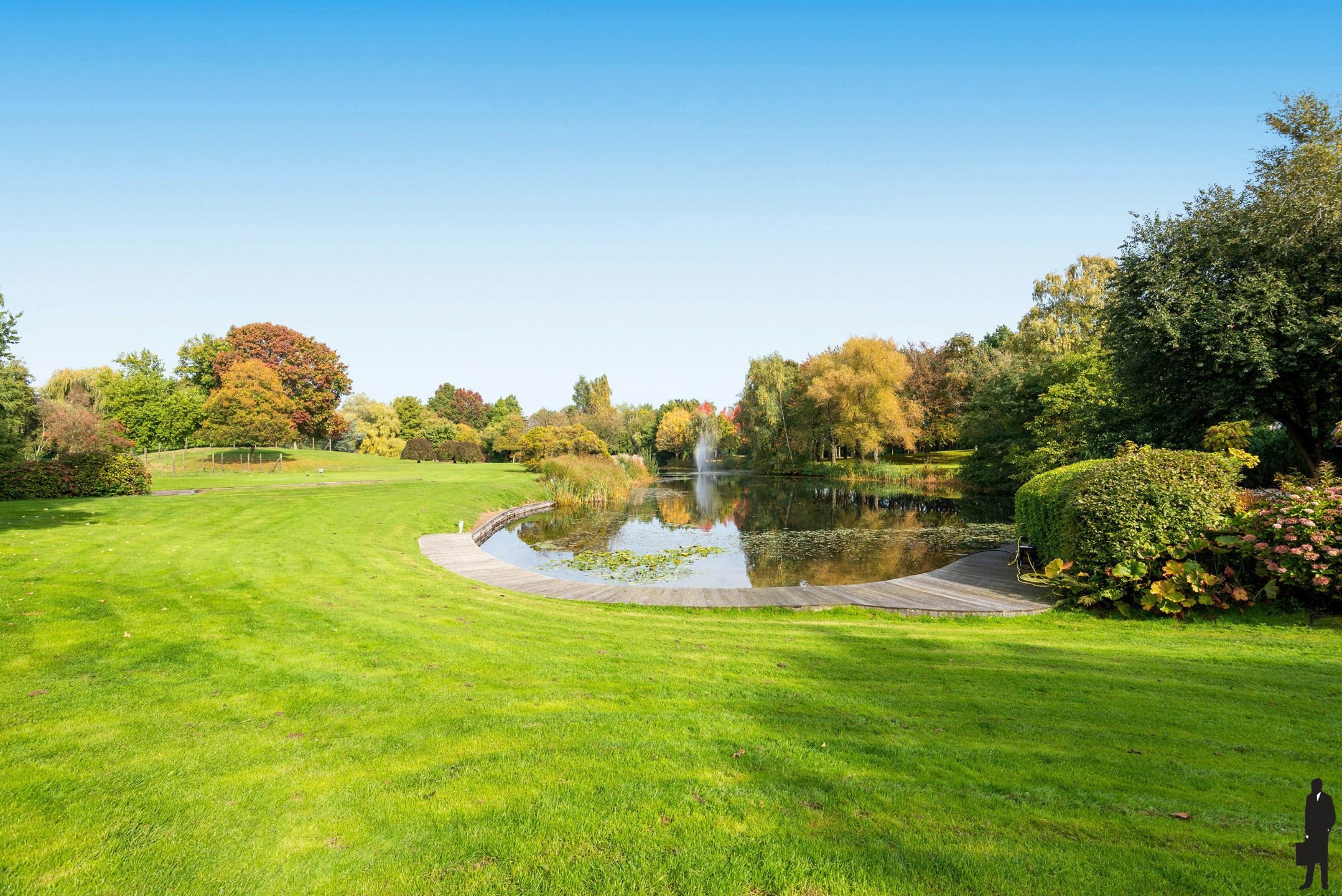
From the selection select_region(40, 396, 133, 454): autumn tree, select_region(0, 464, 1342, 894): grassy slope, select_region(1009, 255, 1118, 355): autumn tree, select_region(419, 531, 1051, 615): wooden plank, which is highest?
select_region(1009, 255, 1118, 355): autumn tree

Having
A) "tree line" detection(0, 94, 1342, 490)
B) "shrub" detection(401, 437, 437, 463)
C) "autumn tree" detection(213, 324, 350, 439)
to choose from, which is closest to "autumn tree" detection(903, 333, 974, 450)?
"tree line" detection(0, 94, 1342, 490)

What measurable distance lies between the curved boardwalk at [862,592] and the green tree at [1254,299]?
6082 millimetres

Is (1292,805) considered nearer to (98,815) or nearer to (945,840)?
(945,840)

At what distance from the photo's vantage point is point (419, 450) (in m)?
53.2

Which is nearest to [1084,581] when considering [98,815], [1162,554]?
[1162,554]

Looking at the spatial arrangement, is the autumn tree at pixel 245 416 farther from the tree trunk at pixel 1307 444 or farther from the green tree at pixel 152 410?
the tree trunk at pixel 1307 444

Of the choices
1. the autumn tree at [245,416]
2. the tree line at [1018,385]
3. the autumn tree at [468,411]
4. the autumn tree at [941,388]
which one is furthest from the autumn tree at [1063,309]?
the autumn tree at [468,411]

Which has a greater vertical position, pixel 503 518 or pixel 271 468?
pixel 271 468

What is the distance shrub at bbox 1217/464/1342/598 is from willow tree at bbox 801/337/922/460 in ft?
109

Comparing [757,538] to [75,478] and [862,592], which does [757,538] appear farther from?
[75,478]

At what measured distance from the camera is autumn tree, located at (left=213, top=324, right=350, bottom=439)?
A: 50094 millimetres

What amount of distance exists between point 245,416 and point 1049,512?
→ 140 feet

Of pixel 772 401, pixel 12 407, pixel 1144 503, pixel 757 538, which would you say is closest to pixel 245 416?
pixel 12 407

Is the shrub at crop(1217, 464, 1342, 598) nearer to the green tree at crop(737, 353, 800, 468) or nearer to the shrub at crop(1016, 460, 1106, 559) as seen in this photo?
the shrub at crop(1016, 460, 1106, 559)
